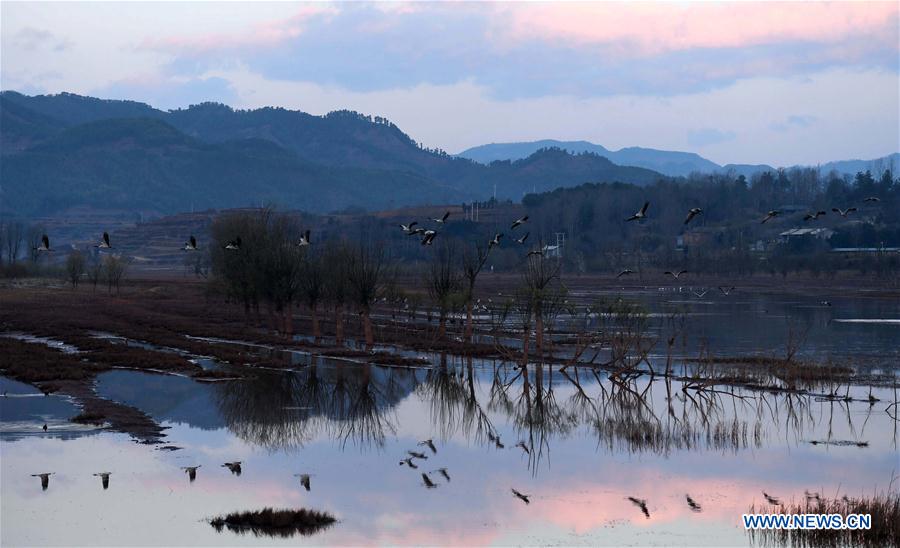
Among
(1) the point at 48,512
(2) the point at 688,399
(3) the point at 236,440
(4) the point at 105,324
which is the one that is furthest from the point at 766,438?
(4) the point at 105,324

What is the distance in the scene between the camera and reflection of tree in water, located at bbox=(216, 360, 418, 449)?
30.1m

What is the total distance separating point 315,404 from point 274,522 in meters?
14.2

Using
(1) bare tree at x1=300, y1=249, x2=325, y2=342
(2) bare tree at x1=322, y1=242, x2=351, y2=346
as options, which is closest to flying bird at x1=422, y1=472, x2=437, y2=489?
(2) bare tree at x1=322, y1=242, x2=351, y2=346

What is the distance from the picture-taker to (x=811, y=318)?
70.2 m

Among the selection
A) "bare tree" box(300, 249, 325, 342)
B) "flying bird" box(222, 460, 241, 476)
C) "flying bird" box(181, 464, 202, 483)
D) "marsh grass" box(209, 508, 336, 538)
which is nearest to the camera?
"marsh grass" box(209, 508, 336, 538)

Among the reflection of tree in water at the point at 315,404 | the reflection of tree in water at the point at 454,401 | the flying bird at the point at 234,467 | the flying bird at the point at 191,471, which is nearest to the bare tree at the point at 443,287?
the reflection of tree in water at the point at 454,401

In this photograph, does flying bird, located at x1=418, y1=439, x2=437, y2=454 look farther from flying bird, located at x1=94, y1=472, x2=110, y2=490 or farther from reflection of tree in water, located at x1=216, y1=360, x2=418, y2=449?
flying bird, located at x1=94, y1=472, x2=110, y2=490

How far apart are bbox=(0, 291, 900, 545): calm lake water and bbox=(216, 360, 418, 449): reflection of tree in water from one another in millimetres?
119

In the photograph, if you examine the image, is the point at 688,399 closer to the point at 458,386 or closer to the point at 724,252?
the point at 458,386

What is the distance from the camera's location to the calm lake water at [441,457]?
21.1 meters

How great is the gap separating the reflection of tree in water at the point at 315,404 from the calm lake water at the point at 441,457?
0.12 metres

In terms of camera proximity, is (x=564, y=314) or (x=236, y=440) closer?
(x=236, y=440)

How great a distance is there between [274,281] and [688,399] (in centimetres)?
3004

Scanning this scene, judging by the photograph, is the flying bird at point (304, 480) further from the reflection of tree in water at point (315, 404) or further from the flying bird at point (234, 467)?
the reflection of tree in water at point (315, 404)
